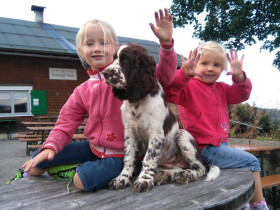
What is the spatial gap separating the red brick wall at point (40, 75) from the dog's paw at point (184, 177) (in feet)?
44.9

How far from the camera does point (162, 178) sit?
1.89 m

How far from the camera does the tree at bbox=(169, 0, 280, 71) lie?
1309 cm

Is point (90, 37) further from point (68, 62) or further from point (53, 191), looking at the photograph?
point (68, 62)

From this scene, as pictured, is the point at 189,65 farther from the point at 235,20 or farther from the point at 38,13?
the point at 38,13

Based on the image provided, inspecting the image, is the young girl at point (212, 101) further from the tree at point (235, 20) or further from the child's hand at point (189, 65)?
the tree at point (235, 20)

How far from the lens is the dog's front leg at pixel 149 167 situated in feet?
5.65

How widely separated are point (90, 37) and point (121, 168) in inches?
46.0

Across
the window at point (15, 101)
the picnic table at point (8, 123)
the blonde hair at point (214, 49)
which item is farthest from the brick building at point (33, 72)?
the blonde hair at point (214, 49)

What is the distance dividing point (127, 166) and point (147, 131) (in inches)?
11.9

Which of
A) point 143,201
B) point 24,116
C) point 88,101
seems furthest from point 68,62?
point 143,201

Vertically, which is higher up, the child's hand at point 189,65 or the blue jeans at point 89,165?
the child's hand at point 189,65

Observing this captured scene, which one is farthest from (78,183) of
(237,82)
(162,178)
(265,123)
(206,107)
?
(265,123)

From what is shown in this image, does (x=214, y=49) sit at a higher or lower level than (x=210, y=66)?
higher

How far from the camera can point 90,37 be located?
2.33m
